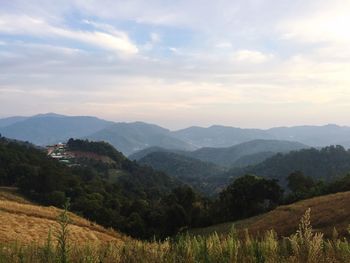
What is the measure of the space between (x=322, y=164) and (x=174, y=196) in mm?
132030

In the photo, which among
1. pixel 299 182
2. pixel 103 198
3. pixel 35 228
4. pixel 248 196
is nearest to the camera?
pixel 35 228

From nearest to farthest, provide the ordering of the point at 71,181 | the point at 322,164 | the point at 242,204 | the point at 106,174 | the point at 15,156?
the point at 242,204, the point at 71,181, the point at 15,156, the point at 106,174, the point at 322,164

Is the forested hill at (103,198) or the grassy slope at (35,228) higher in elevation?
the grassy slope at (35,228)

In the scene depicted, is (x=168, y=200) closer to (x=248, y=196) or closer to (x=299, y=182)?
(x=248, y=196)

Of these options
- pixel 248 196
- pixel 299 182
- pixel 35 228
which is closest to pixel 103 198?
pixel 248 196

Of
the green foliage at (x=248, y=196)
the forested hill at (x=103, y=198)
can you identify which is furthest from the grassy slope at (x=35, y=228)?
the green foliage at (x=248, y=196)

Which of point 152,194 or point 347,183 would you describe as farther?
point 152,194

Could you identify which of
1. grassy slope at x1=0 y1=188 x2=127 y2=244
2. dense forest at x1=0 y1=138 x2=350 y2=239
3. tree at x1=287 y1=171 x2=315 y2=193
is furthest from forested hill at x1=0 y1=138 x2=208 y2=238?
grassy slope at x1=0 y1=188 x2=127 y2=244

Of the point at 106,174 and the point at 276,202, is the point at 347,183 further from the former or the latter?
the point at 106,174

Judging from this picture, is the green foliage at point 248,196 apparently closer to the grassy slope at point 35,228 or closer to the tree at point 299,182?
the tree at point 299,182

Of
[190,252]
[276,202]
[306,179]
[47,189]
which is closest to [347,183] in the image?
[276,202]

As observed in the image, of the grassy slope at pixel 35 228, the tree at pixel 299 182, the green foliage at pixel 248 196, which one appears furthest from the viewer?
the tree at pixel 299 182

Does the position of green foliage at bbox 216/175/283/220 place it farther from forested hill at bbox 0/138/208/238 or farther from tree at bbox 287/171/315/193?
tree at bbox 287/171/315/193

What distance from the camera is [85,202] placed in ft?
261
